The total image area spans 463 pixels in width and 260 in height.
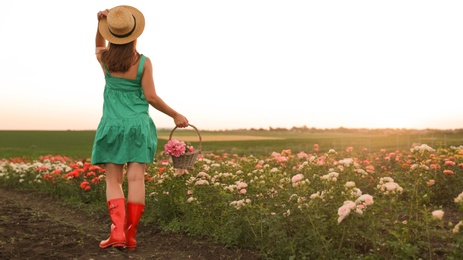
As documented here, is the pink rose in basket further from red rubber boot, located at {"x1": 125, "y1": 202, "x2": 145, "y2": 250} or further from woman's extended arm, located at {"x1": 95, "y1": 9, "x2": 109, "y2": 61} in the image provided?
woman's extended arm, located at {"x1": 95, "y1": 9, "x2": 109, "y2": 61}

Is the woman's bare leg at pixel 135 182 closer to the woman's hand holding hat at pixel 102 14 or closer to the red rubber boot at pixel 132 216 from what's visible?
the red rubber boot at pixel 132 216

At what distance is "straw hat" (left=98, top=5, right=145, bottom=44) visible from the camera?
16.0ft

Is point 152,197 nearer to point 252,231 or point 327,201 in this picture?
point 252,231

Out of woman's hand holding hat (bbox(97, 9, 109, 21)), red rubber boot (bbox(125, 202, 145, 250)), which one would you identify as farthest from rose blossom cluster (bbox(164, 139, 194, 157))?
woman's hand holding hat (bbox(97, 9, 109, 21))

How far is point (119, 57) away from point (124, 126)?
2.08 ft

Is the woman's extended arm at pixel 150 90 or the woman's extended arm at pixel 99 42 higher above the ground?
the woman's extended arm at pixel 99 42

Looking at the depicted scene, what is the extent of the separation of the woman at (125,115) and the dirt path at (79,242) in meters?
0.30

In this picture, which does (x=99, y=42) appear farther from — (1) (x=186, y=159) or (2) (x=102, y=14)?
(1) (x=186, y=159)

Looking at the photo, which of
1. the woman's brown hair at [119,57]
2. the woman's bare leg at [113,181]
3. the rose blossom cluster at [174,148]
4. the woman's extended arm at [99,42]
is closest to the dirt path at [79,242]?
the woman's bare leg at [113,181]

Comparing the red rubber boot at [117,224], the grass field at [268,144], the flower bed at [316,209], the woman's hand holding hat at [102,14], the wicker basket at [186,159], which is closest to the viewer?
the flower bed at [316,209]

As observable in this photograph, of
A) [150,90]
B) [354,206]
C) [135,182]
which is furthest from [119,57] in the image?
[354,206]

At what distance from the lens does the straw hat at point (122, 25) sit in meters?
4.89

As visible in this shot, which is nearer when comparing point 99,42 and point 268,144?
point 99,42

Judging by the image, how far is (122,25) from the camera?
16.0ft
